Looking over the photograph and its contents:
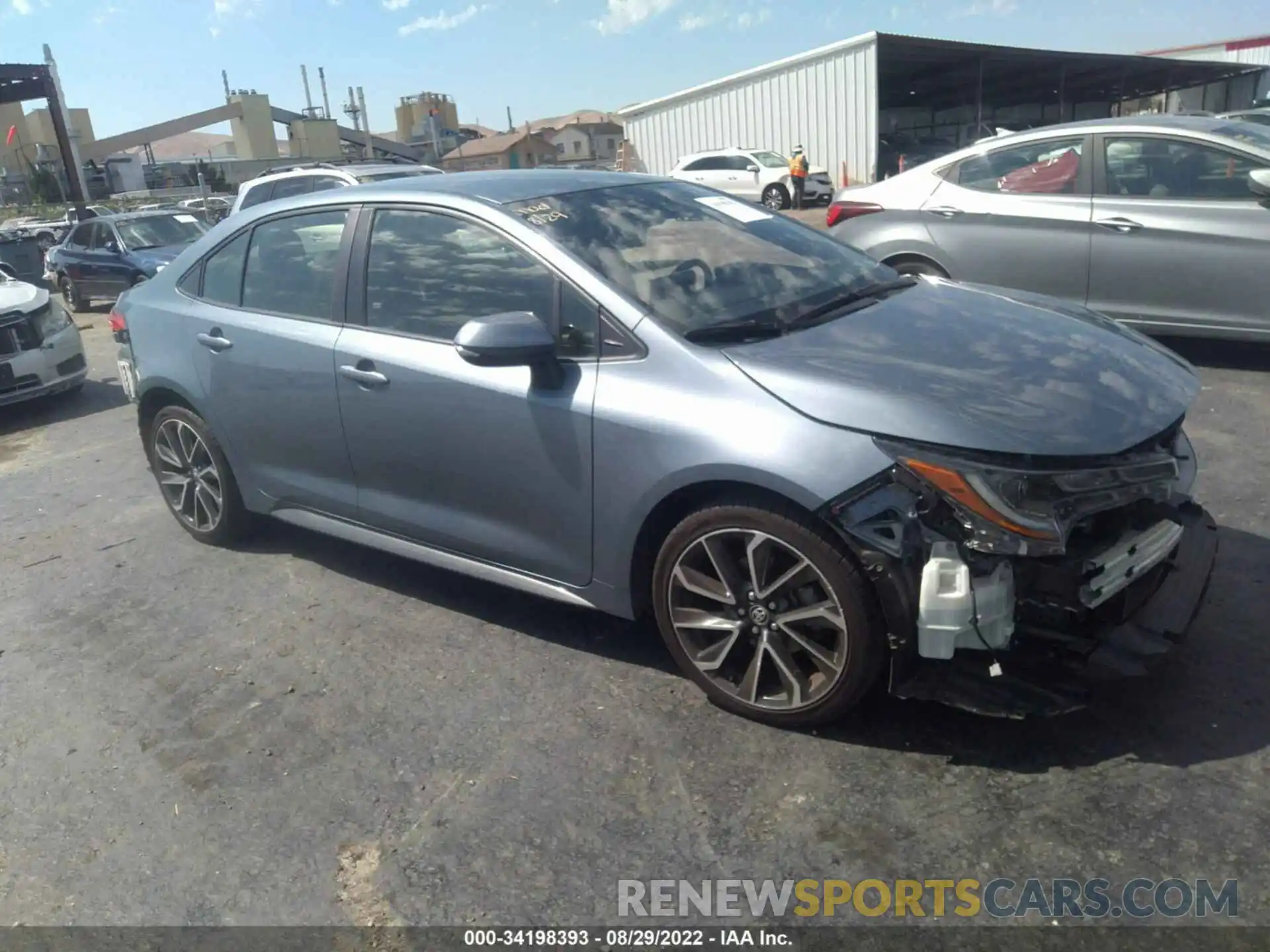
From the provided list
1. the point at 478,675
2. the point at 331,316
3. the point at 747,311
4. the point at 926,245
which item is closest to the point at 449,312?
the point at 331,316

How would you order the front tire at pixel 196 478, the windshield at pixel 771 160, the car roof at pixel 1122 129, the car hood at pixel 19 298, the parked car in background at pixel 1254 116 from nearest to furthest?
the front tire at pixel 196 478
the car roof at pixel 1122 129
the car hood at pixel 19 298
the parked car in background at pixel 1254 116
the windshield at pixel 771 160

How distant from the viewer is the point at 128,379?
5.08m

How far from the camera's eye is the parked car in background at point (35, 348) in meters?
8.30

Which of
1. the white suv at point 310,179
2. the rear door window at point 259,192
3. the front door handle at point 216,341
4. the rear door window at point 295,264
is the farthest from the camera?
the rear door window at point 259,192

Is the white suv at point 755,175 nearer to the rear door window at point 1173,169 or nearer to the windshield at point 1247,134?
the windshield at point 1247,134

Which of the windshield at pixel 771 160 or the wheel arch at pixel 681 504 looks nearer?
the wheel arch at pixel 681 504

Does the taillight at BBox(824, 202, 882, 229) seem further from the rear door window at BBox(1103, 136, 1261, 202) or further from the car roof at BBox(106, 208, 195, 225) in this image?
the car roof at BBox(106, 208, 195, 225)

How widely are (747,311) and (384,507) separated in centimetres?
159

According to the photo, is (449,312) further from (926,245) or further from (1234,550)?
(926,245)

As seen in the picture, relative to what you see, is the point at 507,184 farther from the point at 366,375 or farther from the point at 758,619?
the point at 758,619

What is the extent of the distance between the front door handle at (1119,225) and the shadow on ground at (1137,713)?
3075 mm

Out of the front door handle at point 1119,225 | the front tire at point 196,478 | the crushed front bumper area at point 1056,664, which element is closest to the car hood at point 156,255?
the front tire at point 196,478

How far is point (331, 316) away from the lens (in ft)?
12.8

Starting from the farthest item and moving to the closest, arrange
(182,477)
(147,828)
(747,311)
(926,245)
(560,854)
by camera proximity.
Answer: (926,245) → (182,477) → (747,311) → (147,828) → (560,854)
